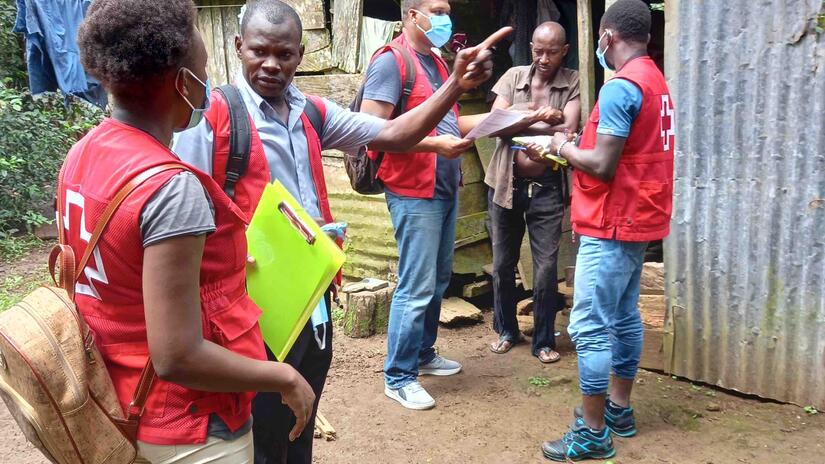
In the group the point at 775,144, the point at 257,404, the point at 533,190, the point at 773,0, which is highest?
the point at 773,0

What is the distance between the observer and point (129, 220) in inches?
53.2

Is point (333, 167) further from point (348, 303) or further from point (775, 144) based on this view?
point (775, 144)

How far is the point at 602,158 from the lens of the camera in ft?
10.3

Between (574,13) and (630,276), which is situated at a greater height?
(574,13)

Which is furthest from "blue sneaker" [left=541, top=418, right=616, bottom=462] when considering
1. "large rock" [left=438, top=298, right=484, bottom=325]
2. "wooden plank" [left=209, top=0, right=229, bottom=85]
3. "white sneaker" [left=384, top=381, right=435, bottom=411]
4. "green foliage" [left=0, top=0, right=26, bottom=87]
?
"green foliage" [left=0, top=0, right=26, bottom=87]

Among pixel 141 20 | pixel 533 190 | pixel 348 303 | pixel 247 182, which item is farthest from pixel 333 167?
pixel 141 20

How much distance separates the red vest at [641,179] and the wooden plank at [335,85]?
2754 mm

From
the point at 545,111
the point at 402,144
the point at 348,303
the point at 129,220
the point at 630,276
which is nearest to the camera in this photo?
the point at 129,220

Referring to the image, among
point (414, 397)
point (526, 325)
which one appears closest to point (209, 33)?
point (526, 325)

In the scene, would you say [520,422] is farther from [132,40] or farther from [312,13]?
[312,13]

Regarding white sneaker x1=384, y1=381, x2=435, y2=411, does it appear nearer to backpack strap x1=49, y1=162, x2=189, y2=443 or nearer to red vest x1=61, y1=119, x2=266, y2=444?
red vest x1=61, y1=119, x2=266, y2=444

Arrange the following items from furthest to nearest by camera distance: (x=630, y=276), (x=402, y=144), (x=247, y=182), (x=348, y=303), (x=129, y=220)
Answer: (x=348, y=303) < (x=630, y=276) < (x=402, y=144) < (x=247, y=182) < (x=129, y=220)

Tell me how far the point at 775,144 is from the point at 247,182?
2.78 m

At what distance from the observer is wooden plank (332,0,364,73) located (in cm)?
554
